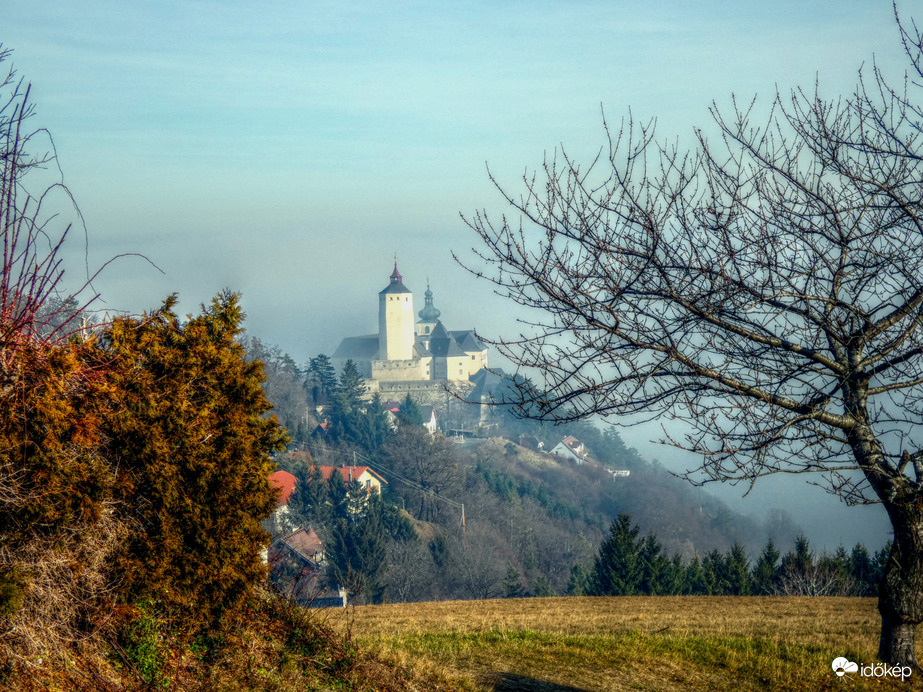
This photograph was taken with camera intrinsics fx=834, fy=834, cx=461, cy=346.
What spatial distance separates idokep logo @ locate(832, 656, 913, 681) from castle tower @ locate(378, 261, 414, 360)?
128813 millimetres

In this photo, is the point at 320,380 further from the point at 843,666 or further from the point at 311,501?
the point at 843,666

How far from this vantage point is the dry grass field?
7.07 meters

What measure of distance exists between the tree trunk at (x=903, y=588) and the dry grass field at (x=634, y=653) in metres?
0.25

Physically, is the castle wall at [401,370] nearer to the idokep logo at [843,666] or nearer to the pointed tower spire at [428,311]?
the pointed tower spire at [428,311]

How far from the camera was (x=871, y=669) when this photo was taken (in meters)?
7.13

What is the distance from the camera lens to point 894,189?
5.86 metres

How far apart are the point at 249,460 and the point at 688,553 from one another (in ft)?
276

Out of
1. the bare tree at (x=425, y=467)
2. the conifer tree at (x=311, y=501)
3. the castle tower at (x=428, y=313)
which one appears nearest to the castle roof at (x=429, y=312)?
the castle tower at (x=428, y=313)

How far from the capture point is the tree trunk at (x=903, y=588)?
21.0 ft

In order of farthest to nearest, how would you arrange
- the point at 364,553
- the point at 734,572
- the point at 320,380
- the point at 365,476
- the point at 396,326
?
1. the point at 396,326
2. the point at 320,380
3. the point at 365,476
4. the point at 364,553
5. the point at 734,572

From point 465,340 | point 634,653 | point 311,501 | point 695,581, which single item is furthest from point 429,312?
point 634,653

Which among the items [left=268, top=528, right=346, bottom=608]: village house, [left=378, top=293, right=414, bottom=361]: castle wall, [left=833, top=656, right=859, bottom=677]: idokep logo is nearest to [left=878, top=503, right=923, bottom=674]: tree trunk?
[left=833, top=656, right=859, bottom=677]: idokep logo

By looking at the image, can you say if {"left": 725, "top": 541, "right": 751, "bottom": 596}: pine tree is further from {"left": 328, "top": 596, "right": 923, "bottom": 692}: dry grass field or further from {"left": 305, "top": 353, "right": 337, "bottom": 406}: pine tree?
{"left": 305, "top": 353, "right": 337, "bottom": 406}: pine tree

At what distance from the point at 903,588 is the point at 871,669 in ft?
3.44
